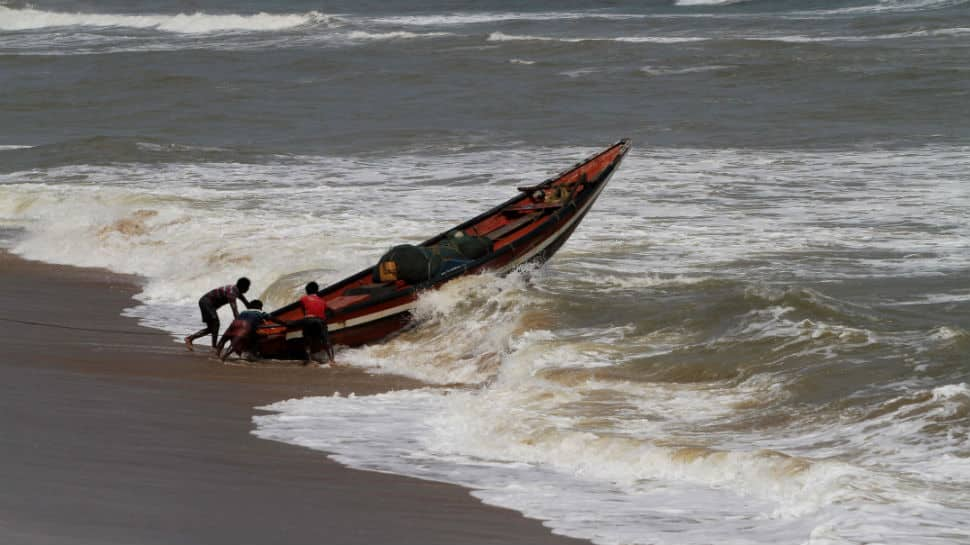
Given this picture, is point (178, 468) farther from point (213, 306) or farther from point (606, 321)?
point (606, 321)

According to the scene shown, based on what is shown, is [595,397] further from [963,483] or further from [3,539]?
[3,539]

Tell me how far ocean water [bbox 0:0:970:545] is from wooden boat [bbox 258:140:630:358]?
0.21m

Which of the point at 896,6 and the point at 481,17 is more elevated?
the point at 896,6

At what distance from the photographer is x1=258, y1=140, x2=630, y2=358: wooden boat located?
528 inches

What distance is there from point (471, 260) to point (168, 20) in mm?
54595

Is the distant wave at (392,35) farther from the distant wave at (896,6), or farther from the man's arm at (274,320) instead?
the man's arm at (274,320)

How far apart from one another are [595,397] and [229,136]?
22.8m

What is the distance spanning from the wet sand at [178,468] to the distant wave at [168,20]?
5031 cm

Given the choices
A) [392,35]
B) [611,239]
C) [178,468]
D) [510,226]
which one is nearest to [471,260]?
[510,226]

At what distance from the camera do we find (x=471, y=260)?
48.2 feet

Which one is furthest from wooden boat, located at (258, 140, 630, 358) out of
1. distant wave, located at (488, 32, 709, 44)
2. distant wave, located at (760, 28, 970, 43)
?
distant wave, located at (488, 32, 709, 44)

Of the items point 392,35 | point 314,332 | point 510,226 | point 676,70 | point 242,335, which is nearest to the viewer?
point 242,335

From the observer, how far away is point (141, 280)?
17.7 m

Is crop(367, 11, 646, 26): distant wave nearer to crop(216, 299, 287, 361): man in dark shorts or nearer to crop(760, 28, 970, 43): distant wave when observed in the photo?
crop(760, 28, 970, 43): distant wave
